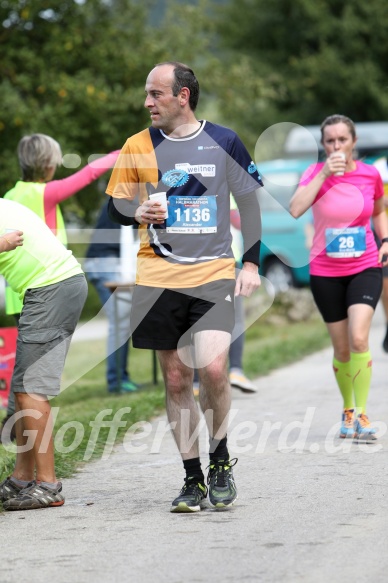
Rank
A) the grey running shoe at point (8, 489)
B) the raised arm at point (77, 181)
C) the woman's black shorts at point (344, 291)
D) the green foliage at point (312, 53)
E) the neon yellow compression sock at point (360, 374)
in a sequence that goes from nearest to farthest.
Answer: the grey running shoe at point (8, 489) < the raised arm at point (77, 181) < the woman's black shorts at point (344, 291) < the neon yellow compression sock at point (360, 374) < the green foliage at point (312, 53)

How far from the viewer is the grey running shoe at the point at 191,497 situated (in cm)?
560

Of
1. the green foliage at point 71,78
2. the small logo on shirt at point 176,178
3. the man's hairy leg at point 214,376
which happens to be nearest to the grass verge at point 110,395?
the man's hairy leg at point 214,376

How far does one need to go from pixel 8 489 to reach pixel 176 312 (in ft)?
4.27

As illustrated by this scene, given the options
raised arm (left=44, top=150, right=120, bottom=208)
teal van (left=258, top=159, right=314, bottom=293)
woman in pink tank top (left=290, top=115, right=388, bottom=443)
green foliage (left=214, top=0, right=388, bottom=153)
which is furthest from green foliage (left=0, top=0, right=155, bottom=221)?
green foliage (left=214, top=0, right=388, bottom=153)

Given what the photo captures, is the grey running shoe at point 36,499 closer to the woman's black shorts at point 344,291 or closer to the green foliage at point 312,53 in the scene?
the woman's black shorts at point 344,291

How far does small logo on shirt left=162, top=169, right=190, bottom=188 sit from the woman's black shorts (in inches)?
88.9

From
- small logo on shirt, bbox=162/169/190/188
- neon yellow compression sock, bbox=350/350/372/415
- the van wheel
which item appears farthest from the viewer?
the van wheel

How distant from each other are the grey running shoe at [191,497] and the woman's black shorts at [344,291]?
2149 mm

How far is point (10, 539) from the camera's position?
518 cm

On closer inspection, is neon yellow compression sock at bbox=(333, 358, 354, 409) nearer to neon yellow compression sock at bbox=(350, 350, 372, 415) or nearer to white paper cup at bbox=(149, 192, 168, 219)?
neon yellow compression sock at bbox=(350, 350, 372, 415)

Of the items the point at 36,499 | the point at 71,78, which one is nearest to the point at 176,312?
the point at 36,499

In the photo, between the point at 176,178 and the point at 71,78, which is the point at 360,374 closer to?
the point at 176,178

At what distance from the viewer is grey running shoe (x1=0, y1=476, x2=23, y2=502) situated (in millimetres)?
6016

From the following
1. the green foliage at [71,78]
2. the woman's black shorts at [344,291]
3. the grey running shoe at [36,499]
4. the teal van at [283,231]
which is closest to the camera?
the grey running shoe at [36,499]
